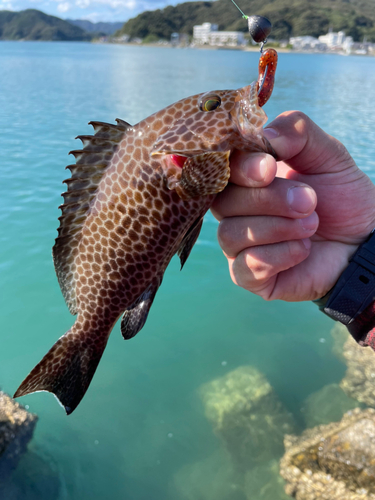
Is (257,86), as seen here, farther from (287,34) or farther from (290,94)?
(287,34)

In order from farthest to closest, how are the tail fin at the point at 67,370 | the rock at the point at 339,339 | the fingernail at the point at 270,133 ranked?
the rock at the point at 339,339, the fingernail at the point at 270,133, the tail fin at the point at 67,370

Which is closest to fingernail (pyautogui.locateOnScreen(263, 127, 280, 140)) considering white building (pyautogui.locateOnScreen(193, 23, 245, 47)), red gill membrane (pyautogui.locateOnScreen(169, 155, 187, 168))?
red gill membrane (pyautogui.locateOnScreen(169, 155, 187, 168))

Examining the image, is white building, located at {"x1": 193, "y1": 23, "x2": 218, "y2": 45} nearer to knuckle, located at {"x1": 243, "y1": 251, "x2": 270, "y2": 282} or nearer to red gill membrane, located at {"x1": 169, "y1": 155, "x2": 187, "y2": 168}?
knuckle, located at {"x1": 243, "y1": 251, "x2": 270, "y2": 282}

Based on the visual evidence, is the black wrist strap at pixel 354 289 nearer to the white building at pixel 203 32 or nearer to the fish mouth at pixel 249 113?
the fish mouth at pixel 249 113

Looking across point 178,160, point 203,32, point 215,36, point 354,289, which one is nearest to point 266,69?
point 178,160

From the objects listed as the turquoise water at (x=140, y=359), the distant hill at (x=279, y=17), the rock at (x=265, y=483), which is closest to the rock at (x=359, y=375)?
the turquoise water at (x=140, y=359)

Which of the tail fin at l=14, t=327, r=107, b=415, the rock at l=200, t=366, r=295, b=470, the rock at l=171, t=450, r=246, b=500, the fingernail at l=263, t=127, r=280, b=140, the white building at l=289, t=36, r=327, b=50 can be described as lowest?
the rock at l=171, t=450, r=246, b=500

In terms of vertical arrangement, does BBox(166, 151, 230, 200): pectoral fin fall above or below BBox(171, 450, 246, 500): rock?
above

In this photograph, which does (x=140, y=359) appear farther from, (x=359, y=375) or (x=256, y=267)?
(x=256, y=267)
